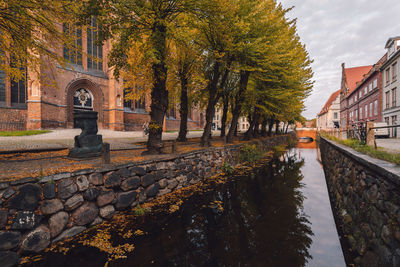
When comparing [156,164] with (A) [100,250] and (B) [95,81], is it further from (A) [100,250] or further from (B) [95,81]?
(B) [95,81]

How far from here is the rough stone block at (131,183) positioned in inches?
185

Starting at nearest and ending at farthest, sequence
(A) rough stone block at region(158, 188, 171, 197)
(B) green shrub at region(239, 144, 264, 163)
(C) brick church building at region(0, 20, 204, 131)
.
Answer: (A) rough stone block at region(158, 188, 171, 197) → (B) green shrub at region(239, 144, 264, 163) → (C) brick church building at region(0, 20, 204, 131)

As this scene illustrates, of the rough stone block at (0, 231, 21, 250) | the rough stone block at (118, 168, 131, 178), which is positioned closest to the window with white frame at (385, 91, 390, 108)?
the rough stone block at (118, 168, 131, 178)

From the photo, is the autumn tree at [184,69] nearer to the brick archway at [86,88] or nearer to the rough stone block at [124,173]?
the rough stone block at [124,173]

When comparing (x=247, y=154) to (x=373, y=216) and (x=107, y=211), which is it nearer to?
(x=373, y=216)

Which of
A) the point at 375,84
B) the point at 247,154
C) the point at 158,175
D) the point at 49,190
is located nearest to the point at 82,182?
the point at 49,190

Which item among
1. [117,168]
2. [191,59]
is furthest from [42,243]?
[191,59]

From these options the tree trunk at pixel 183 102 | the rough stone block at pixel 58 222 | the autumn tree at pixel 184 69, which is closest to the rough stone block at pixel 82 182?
the rough stone block at pixel 58 222

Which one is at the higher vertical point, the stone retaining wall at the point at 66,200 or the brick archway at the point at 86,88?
the brick archway at the point at 86,88

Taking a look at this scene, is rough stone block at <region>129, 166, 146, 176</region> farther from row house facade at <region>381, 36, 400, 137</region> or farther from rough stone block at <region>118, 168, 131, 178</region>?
row house facade at <region>381, 36, 400, 137</region>

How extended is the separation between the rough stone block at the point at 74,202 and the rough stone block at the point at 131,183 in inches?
40.2

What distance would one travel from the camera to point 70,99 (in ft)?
76.0

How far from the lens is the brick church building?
61.5 feet

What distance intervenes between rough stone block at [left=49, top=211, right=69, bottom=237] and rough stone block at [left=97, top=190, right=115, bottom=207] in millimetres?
673
